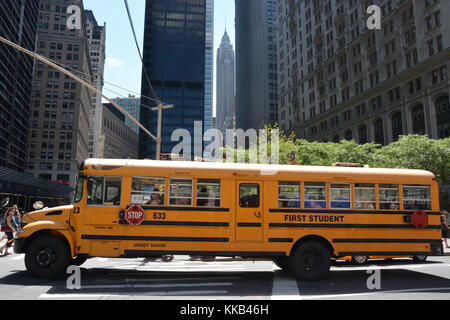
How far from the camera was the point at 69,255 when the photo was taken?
9.28 m

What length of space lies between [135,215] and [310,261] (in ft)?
16.4

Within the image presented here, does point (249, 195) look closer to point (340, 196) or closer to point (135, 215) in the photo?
point (340, 196)

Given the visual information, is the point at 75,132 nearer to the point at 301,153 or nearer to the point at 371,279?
the point at 301,153

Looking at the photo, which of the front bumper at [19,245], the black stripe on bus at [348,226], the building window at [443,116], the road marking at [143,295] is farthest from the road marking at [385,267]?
the building window at [443,116]

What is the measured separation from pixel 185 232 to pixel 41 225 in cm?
390

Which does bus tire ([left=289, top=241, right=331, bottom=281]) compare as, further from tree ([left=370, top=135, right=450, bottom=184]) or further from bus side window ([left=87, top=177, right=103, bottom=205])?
tree ([left=370, top=135, right=450, bottom=184])

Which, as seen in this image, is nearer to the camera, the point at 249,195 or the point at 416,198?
the point at 249,195

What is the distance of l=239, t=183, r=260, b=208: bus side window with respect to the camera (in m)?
9.62

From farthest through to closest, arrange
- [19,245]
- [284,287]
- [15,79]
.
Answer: [15,79], [19,245], [284,287]

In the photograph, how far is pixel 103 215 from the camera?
940cm

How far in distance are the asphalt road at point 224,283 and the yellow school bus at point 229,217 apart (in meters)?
0.73

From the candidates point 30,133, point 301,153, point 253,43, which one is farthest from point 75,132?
point 253,43

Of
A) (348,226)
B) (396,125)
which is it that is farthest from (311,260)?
(396,125)

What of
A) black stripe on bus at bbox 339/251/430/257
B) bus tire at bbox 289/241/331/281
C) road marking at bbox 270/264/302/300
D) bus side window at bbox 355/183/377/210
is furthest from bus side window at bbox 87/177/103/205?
bus side window at bbox 355/183/377/210
